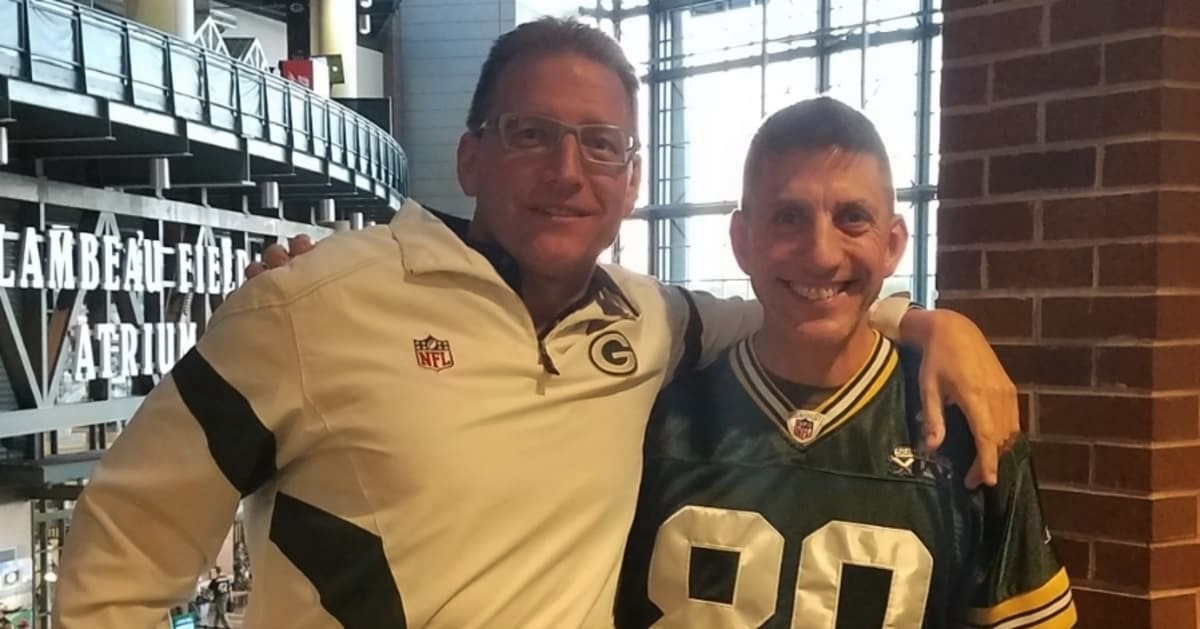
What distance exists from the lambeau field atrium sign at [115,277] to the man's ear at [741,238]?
14.6 ft

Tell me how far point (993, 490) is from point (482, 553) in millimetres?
694

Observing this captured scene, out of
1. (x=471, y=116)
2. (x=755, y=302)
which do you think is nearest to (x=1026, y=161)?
(x=755, y=302)

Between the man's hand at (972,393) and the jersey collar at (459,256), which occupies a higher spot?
the jersey collar at (459,256)

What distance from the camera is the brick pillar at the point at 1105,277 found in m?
1.98

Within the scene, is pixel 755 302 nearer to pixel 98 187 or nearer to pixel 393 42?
pixel 98 187

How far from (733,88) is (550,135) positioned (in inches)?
425

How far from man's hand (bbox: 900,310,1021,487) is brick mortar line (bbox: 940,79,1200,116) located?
0.70 m

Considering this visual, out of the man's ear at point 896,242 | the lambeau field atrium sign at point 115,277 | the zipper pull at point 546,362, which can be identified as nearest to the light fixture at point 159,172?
the lambeau field atrium sign at point 115,277

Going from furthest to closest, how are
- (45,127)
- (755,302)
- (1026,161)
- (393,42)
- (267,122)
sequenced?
(393,42) → (267,122) → (45,127) → (1026,161) → (755,302)

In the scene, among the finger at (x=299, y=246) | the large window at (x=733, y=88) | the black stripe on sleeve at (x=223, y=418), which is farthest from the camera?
the large window at (x=733, y=88)

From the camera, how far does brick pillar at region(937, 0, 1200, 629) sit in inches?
78.1

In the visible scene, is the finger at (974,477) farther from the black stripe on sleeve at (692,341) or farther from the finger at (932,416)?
the black stripe on sleeve at (692,341)

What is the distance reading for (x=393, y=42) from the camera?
12.8 m

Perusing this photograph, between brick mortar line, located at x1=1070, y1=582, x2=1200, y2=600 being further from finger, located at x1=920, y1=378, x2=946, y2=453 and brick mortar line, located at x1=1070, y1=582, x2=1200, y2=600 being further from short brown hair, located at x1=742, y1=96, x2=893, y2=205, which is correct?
short brown hair, located at x1=742, y1=96, x2=893, y2=205
